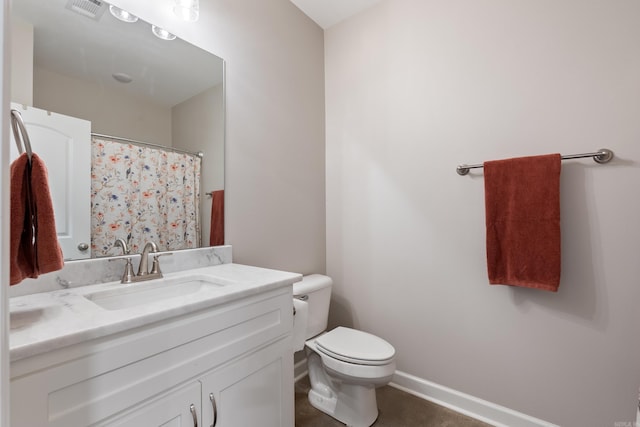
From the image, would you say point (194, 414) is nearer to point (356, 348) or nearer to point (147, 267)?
point (147, 267)

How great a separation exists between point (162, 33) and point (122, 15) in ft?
0.52

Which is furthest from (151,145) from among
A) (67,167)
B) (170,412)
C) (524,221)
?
(524,221)

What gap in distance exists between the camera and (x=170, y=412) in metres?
0.80

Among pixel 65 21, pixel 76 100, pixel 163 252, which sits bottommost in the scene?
pixel 163 252

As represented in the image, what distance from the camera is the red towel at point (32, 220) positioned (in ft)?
2.42

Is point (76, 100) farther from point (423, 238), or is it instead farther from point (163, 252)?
point (423, 238)

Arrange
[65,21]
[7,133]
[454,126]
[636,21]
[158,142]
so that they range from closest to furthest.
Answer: [7,133] < [65,21] < [636,21] < [158,142] < [454,126]

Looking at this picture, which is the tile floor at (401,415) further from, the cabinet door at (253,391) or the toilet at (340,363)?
the cabinet door at (253,391)

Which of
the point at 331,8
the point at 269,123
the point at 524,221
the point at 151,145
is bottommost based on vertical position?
the point at 524,221

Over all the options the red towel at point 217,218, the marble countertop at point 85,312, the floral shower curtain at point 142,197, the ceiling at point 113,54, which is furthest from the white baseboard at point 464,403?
the ceiling at point 113,54

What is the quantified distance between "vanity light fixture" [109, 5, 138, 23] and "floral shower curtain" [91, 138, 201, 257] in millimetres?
534

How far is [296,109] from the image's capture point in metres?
1.99

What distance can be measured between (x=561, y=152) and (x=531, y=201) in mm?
276

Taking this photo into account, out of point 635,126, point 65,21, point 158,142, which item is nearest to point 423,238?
point 635,126
